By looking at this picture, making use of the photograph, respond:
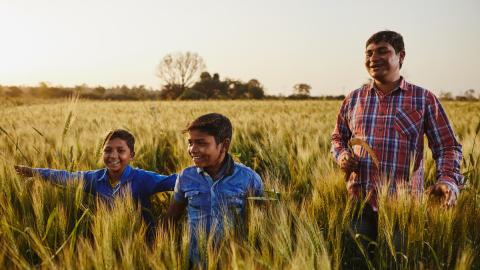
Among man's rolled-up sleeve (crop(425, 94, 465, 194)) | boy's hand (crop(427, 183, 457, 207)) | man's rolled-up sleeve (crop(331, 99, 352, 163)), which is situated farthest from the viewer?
man's rolled-up sleeve (crop(331, 99, 352, 163))

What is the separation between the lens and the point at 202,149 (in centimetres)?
188

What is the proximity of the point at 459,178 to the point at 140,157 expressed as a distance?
2.11m

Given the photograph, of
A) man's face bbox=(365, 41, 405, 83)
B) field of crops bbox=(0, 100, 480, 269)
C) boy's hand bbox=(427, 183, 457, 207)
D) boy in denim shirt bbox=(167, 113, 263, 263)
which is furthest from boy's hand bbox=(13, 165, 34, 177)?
boy's hand bbox=(427, 183, 457, 207)

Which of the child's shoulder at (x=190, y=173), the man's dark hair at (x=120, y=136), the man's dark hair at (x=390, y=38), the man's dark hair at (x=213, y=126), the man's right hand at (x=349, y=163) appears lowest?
the child's shoulder at (x=190, y=173)

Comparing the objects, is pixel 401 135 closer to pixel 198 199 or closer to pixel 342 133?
pixel 342 133

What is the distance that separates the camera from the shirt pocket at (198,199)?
1936 mm

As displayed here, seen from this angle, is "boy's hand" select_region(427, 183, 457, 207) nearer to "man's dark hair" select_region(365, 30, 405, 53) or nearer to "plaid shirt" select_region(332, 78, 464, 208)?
"plaid shirt" select_region(332, 78, 464, 208)

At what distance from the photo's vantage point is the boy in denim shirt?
6.15 ft

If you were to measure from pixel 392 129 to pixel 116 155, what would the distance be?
1545mm

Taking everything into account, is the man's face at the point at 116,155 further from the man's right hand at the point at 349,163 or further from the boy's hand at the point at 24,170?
the man's right hand at the point at 349,163

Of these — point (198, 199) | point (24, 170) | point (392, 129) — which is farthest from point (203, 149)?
point (24, 170)

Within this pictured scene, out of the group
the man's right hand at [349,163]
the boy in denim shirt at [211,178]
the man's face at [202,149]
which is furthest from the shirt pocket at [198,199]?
the man's right hand at [349,163]

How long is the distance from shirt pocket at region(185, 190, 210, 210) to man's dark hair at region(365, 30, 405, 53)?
1.16 metres

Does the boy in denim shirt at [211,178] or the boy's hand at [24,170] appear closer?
the boy in denim shirt at [211,178]
